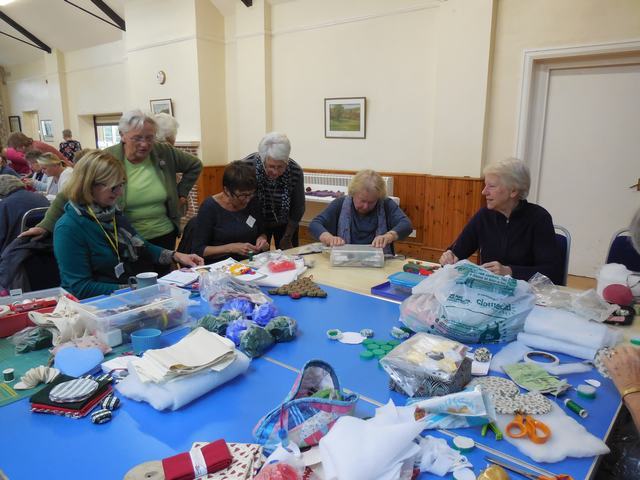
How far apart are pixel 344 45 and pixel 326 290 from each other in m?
4.12

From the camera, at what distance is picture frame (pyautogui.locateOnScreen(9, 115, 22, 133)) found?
1045 cm

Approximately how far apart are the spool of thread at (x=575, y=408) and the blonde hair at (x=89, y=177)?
5.99ft

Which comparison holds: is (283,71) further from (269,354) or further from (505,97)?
(269,354)

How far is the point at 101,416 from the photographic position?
1102mm

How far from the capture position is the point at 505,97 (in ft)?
14.2

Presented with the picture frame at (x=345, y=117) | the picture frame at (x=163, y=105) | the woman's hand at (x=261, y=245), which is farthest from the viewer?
the picture frame at (x=163, y=105)

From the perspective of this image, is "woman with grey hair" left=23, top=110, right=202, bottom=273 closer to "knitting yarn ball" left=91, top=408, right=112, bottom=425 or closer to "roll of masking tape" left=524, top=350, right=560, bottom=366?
"knitting yarn ball" left=91, top=408, right=112, bottom=425

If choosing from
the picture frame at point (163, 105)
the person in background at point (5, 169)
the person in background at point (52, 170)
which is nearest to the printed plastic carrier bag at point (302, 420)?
the person in background at point (52, 170)

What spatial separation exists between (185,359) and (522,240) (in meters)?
1.82

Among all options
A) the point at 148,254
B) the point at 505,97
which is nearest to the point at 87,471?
the point at 148,254

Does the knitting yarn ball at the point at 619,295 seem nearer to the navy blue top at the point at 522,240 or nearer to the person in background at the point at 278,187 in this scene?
the navy blue top at the point at 522,240

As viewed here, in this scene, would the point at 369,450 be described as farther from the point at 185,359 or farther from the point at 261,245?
the point at 261,245

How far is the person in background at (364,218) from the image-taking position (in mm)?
2684

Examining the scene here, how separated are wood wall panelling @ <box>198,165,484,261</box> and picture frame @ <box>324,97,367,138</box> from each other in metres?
0.67
